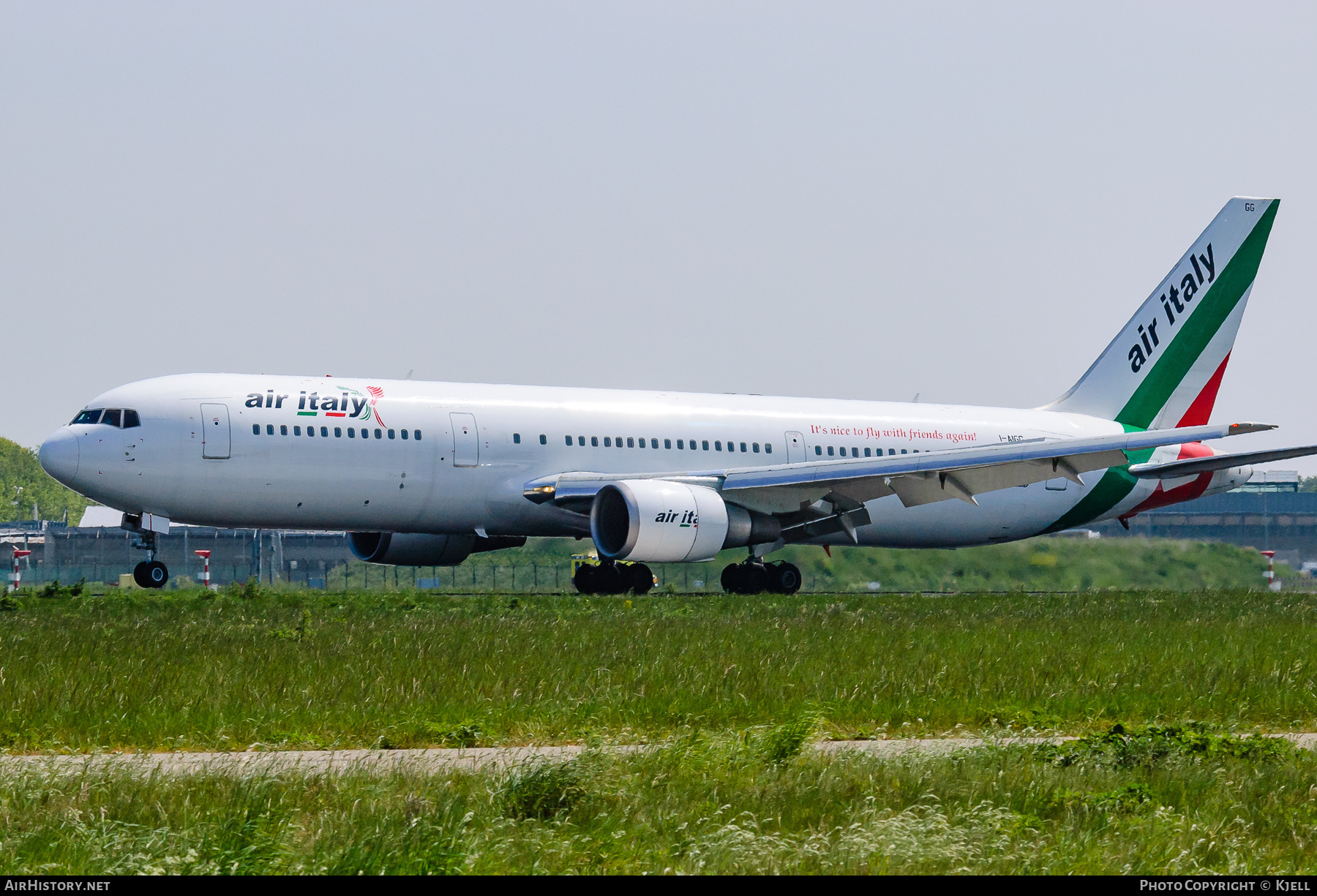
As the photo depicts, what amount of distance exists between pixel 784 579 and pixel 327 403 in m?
9.98

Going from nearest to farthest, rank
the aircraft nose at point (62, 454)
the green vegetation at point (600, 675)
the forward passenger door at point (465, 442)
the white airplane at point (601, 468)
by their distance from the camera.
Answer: the green vegetation at point (600, 675), the aircraft nose at point (62, 454), the white airplane at point (601, 468), the forward passenger door at point (465, 442)

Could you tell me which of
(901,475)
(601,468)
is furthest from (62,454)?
(901,475)

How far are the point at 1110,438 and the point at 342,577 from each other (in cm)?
2435

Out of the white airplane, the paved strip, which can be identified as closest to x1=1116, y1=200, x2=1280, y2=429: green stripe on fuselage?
the white airplane

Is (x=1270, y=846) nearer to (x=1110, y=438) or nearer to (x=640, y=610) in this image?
(x=640, y=610)

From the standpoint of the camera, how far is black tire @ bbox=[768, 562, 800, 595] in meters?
31.4

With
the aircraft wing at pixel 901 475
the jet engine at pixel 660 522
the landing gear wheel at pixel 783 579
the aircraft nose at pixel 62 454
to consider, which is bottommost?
the landing gear wheel at pixel 783 579

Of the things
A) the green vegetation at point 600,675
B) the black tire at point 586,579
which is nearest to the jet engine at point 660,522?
the black tire at point 586,579

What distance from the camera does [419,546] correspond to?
31.6 m

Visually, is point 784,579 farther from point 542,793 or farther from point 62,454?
point 542,793

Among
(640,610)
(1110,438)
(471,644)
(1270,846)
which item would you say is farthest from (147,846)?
(1110,438)

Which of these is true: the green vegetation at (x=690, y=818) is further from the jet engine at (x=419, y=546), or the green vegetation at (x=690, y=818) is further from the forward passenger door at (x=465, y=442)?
the jet engine at (x=419, y=546)

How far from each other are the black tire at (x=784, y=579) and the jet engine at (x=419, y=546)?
16.9ft

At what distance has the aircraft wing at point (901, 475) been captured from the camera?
94.4 ft
